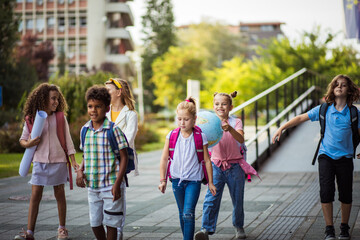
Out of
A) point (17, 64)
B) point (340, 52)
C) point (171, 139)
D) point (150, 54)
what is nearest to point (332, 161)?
point (171, 139)

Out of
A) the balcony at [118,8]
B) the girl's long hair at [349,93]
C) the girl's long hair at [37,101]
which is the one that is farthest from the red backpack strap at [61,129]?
the balcony at [118,8]

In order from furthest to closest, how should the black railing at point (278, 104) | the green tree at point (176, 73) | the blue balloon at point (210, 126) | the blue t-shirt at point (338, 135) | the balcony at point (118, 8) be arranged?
the balcony at point (118, 8), the green tree at point (176, 73), the black railing at point (278, 104), the blue t-shirt at point (338, 135), the blue balloon at point (210, 126)

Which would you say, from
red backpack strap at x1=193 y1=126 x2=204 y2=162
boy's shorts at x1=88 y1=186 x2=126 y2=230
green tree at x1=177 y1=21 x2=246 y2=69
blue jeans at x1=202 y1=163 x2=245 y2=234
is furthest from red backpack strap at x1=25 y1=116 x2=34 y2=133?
green tree at x1=177 y1=21 x2=246 y2=69

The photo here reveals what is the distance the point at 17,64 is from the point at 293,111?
24532 millimetres

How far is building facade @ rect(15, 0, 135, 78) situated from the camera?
6600cm

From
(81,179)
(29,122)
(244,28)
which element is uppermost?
(244,28)

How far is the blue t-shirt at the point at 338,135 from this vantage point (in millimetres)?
5672

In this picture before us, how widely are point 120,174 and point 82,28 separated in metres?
64.2

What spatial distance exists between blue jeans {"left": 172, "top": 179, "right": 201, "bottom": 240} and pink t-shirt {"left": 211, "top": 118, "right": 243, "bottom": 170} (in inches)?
35.0

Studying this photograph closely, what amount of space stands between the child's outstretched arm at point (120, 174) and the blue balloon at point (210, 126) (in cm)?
102

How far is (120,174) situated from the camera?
15.3ft

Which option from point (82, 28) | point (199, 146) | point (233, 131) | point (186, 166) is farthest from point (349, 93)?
point (82, 28)

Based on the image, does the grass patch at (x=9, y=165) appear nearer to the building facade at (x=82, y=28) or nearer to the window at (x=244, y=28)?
the building facade at (x=82, y=28)

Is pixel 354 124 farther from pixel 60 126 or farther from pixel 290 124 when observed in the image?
pixel 60 126
